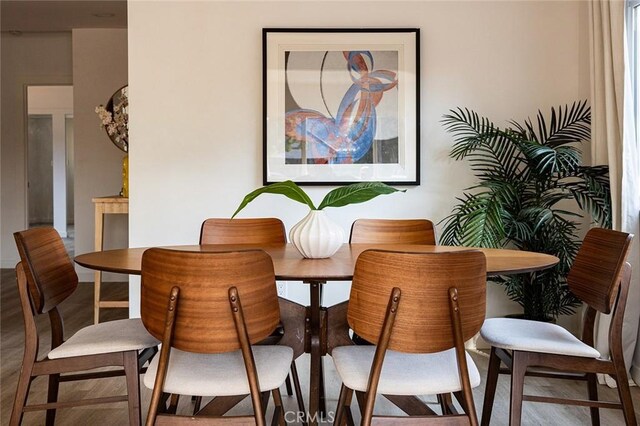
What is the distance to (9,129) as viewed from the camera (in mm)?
6383

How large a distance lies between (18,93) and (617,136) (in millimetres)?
6343

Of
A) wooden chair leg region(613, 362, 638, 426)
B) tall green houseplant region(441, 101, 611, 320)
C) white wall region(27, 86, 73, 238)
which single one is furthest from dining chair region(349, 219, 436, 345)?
white wall region(27, 86, 73, 238)

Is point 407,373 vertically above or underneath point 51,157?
underneath

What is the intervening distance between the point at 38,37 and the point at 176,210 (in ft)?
13.5

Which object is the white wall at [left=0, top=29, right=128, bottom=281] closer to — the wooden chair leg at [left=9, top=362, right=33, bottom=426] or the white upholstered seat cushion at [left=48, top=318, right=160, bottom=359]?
the white upholstered seat cushion at [left=48, top=318, right=160, bottom=359]

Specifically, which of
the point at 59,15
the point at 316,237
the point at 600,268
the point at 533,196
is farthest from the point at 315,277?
the point at 59,15

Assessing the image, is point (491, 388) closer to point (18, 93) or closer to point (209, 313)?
point (209, 313)

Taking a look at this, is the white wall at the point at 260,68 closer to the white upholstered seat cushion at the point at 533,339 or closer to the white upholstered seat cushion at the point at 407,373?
the white upholstered seat cushion at the point at 533,339

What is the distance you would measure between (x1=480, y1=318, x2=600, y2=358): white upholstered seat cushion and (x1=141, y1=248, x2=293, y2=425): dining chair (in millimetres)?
831

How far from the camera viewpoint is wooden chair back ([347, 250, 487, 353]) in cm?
144

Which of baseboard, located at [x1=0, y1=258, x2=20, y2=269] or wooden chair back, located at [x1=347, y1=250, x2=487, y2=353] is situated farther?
baseboard, located at [x1=0, y1=258, x2=20, y2=269]

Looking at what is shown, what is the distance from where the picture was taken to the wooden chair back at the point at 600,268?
5.82 ft

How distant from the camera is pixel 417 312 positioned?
1.46 m

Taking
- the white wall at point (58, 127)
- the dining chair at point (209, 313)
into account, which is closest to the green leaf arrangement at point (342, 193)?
the dining chair at point (209, 313)
